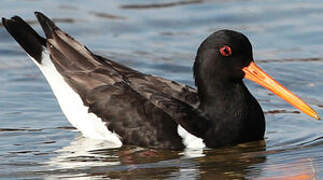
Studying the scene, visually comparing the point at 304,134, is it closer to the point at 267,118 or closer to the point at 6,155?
the point at 267,118

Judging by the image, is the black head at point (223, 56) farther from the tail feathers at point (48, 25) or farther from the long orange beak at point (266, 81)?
the tail feathers at point (48, 25)

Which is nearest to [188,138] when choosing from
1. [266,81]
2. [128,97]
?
[128,97]

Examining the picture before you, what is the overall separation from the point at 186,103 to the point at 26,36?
7.66 feet

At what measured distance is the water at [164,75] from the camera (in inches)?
381

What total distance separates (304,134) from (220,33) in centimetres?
172

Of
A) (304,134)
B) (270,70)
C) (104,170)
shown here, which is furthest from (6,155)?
(270,70)

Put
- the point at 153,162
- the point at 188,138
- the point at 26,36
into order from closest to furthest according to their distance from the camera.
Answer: the point at 153,162 < the point at 188,138 < the point at 26,36

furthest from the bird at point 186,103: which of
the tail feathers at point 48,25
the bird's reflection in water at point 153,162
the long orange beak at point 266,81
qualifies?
the tail feathers at point 48,25

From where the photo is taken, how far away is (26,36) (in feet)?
37.5

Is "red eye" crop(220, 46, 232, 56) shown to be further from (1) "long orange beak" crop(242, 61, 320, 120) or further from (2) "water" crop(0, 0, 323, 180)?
(2) "water" crop(0, 0, 323, 180)

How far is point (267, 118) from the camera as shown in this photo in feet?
38.5

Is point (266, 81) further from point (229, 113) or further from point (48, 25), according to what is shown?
point (48, 25)

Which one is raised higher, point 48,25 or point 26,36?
point 48,25

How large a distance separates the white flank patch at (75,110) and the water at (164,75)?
13 centimetres
